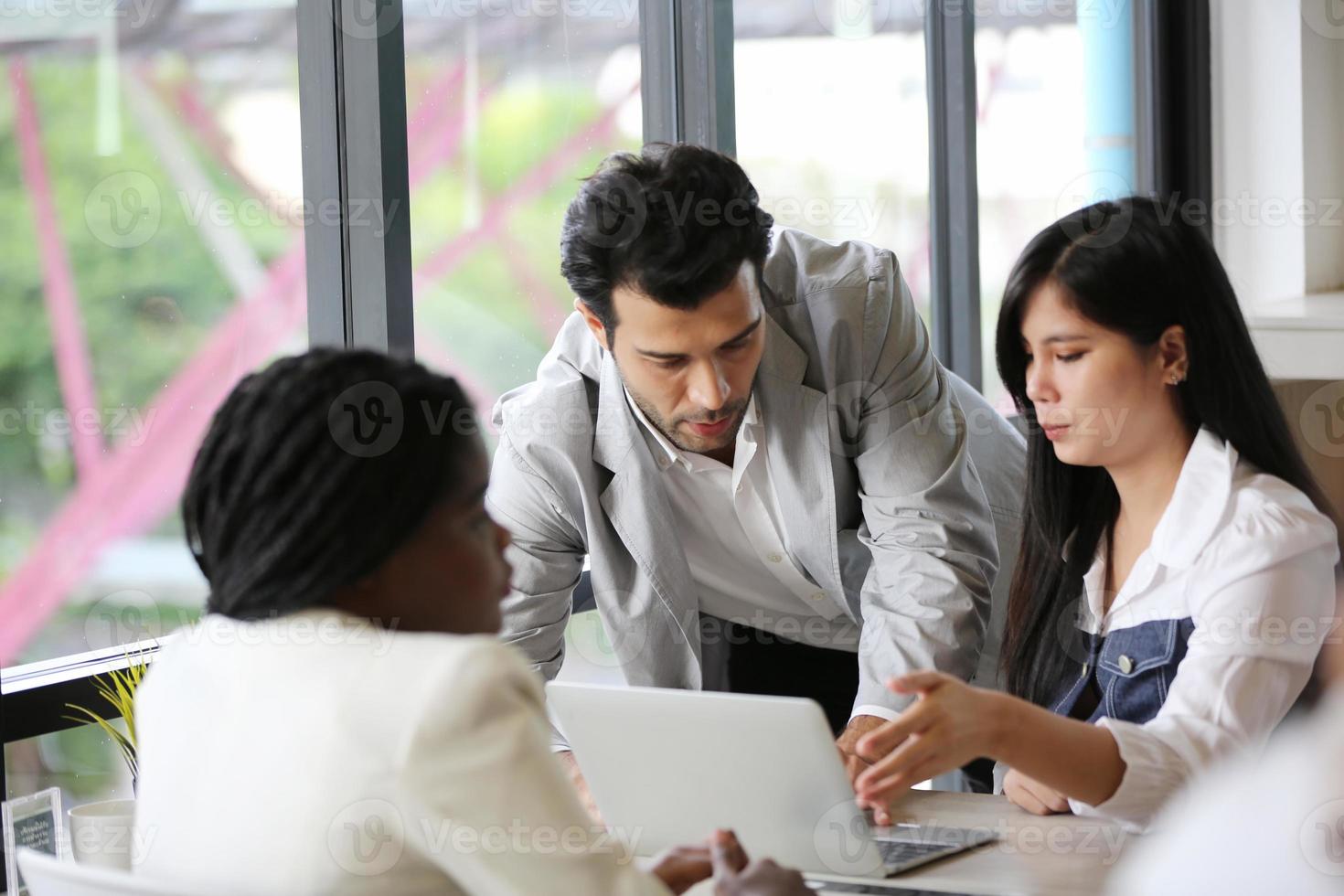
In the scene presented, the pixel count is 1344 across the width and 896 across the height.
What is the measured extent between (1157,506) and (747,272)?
614 millimetres

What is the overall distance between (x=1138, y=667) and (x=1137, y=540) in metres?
0.18

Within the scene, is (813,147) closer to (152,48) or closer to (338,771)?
(152,48)

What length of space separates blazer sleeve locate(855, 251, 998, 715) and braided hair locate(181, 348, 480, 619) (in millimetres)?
1021

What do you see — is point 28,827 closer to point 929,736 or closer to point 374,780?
point 374,780

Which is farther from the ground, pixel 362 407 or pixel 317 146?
pixel 317 146

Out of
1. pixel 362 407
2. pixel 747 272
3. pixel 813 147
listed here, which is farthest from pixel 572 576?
pixel 813 147

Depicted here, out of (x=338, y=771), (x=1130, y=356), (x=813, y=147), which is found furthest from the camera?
(x=813, y=147)

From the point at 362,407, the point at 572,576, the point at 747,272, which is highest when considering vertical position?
the point at 747,272

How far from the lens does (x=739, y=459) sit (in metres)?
2.16

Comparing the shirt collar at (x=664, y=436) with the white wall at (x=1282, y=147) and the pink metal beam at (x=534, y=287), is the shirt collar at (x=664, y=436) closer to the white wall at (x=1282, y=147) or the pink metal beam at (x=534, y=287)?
the pink metal beam at (x=534, y=287)

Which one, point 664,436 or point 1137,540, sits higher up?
point 664,436

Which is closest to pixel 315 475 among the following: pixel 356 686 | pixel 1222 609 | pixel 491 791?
pixel 356 686

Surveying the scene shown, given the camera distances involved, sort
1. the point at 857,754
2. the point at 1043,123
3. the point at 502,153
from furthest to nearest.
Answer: the point at 1043,123
the point at 502,153
the point at 857,754

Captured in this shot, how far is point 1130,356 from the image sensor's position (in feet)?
5.62
